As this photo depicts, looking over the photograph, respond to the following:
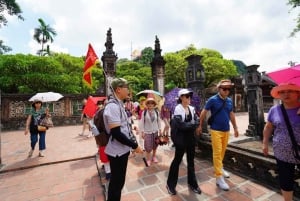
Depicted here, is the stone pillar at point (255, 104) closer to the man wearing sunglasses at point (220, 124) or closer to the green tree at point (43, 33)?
the man wearing sunglasses at point (220, 124)

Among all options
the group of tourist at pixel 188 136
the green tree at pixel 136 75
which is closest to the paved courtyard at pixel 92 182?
the group of tourist at pixel 188 136

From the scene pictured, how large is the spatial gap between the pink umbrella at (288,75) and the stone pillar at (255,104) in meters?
6.17

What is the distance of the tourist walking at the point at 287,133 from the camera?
2.15 meters

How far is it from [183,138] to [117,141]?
1.21m

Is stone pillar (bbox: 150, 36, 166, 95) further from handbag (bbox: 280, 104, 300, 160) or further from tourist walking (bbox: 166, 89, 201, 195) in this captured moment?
handbag (bbox: 280, 104, 300, 160)

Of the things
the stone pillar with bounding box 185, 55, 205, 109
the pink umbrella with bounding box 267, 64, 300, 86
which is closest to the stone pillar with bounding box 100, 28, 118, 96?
the stone pillar with bounding box 185, 55, 205, 109

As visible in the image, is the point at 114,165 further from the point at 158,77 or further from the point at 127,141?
the point at 158,77

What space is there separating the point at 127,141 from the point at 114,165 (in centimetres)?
40

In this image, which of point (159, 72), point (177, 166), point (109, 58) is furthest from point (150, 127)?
point (109, 58)

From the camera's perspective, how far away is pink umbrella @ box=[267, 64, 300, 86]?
203 centimetres

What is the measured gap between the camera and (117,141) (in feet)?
7.53

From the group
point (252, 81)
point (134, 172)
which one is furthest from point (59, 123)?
point (252, 81)

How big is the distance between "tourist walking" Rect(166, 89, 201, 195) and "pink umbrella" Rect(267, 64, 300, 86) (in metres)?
1.33

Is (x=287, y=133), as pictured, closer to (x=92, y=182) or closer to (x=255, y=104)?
(x=92, y=182)
